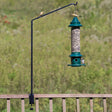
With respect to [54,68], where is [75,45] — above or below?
above

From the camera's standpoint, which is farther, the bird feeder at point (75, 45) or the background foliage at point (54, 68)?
the background foliage at point (54, 68)

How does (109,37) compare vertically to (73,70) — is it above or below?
above

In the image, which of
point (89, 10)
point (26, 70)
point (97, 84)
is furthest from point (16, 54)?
point (89, 10)

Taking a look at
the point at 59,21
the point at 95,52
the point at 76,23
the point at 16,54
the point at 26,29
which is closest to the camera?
the point at 76,23

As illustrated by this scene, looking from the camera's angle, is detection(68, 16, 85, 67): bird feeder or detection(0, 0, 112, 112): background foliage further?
detection(0, 0, 112, 112): background foliage

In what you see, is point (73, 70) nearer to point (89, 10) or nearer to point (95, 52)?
point (95, 52)

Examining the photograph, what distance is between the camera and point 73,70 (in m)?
7.02

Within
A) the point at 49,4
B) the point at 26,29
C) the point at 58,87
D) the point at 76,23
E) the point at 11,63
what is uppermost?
the point at 49,4

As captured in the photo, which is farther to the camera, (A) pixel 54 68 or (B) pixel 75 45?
(A) pixel 54 68

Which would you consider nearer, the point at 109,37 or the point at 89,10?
the point at 109,37

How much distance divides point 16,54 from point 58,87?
5.32 feet

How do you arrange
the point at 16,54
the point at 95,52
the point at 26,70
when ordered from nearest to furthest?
the point at 26,70, the point at 16,54, the point at 95,52

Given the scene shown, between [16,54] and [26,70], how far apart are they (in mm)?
793

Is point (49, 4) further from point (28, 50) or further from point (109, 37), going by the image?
point (28, 50)
